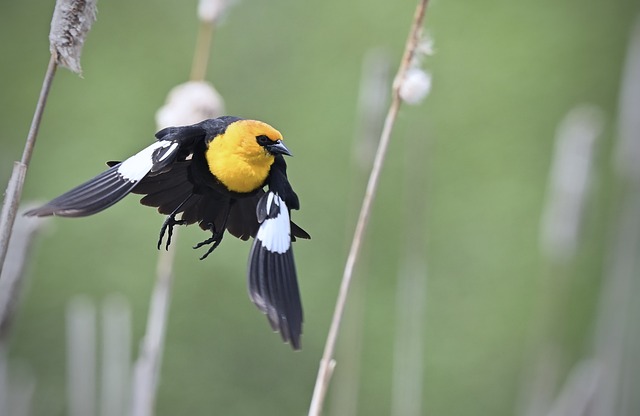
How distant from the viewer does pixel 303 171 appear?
203 inches

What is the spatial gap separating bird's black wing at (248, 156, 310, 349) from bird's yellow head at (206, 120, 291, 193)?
0.03 m

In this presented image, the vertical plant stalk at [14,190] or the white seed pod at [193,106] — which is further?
the white seed pod at [193,106]

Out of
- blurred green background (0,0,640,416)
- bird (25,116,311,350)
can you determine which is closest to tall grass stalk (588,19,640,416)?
blurred green background (0,0,640,416)

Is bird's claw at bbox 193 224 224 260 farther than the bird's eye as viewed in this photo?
No

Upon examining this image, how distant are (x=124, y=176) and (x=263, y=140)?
158mm

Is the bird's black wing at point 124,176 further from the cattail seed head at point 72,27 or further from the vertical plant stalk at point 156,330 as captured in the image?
the vertical plant stalk at point 156,330

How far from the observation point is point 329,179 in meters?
5.15


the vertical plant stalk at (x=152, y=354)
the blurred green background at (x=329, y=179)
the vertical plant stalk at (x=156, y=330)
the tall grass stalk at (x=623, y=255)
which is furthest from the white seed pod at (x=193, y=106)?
the blurred green background at (x=329, y=179)

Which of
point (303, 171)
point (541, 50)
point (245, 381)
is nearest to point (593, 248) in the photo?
point (541, 50)

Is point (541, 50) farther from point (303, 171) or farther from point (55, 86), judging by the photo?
point (55, 86)

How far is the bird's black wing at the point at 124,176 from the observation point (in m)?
0.90

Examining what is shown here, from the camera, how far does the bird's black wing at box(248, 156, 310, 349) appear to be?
913 millimetres

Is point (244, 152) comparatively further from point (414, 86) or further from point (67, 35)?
point (414, 86)

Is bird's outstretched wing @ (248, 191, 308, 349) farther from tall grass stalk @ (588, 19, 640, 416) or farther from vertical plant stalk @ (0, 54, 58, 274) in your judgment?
tall grass stalk @ (588, 19, 640, 416)
